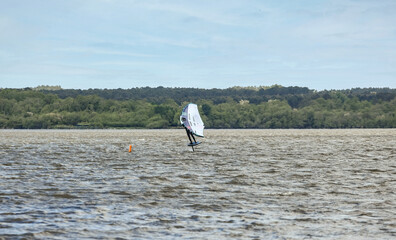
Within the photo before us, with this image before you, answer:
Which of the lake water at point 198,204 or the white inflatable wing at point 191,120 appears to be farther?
the white inflatable wing at point 191,120

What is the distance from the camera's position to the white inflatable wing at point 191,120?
75500mm

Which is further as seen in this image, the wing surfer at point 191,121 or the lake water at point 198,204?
the wing surfer at point 191,121

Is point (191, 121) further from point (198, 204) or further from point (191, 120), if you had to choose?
point (198, 204)

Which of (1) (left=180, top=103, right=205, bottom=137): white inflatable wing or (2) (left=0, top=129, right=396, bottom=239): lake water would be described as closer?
(2) (left=0, top=129, right=396, bottom=239): lake water

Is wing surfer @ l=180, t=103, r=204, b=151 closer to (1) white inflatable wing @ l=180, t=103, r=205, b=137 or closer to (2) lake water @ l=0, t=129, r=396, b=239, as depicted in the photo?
(1) white inflatable wing @ l=180, t=103, r=205, b=137

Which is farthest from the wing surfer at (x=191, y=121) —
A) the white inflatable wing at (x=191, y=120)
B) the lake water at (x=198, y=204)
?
the lake water at (x=198, y=204)

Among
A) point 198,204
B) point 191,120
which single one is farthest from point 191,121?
point 198,204

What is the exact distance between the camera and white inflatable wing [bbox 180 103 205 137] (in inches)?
2972

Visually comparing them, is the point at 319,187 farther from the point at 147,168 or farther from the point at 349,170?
the point at 147,168

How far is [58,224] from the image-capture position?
75.2 feet

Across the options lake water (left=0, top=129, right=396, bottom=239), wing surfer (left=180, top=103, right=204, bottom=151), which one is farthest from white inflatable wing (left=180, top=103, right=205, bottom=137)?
lake water (left=0, top=129, right=396, bottom=239)

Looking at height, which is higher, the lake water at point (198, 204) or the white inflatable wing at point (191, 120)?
the white inflatable wing at point (191, 120)

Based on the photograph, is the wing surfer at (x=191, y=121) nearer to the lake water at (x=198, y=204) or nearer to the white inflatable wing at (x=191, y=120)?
the white inflatable wing at (x=191, y=120)

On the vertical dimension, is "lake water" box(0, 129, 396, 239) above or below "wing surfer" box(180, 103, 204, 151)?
below
